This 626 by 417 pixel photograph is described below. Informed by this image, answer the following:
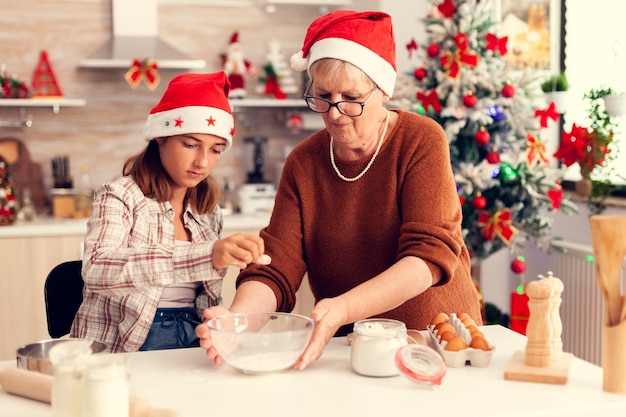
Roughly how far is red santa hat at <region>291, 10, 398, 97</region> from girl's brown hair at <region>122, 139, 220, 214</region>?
0.48 metres

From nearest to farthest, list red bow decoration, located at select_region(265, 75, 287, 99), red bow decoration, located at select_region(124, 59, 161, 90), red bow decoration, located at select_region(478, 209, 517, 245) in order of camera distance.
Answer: red bow decoration, located at select_region(478, 209, 517, 245), red bow decoration, located at select_region(124, 59, 161, 90), red bow decoration, located at select_region(265, 75, 287, 99)

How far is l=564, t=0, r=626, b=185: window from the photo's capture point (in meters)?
3.61

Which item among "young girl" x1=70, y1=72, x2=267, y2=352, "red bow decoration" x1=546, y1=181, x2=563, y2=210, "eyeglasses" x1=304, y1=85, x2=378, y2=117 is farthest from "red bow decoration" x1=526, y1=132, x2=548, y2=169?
"eyeglasses" x1=304, y1=85, x2=378, y2=117

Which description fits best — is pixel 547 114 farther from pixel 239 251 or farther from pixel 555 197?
pixel 239 251

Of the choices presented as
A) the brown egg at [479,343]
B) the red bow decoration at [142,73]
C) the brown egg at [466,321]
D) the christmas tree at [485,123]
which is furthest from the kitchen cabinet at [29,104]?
the brown egg at [479,343]

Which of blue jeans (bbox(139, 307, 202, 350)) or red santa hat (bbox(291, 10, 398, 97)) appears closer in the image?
red santa hat (bbox(291, 10, 398, 97))

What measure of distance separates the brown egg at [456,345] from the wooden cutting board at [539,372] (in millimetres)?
90

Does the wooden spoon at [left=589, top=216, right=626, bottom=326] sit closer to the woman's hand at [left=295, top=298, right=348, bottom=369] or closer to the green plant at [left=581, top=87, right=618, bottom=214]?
the woman's hand at [left=295, top=298, right=348, bottom=369]

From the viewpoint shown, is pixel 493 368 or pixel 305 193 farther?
pixel 305 193

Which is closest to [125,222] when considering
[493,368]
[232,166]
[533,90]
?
[493,368]

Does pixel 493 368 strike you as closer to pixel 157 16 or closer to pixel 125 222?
pixel 125 222

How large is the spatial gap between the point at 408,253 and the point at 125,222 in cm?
72

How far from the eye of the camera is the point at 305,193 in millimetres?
1863

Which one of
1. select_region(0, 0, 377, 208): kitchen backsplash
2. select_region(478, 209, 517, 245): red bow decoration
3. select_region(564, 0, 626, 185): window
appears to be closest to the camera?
select_region(478, 209, 517, 245): red bow decoration
